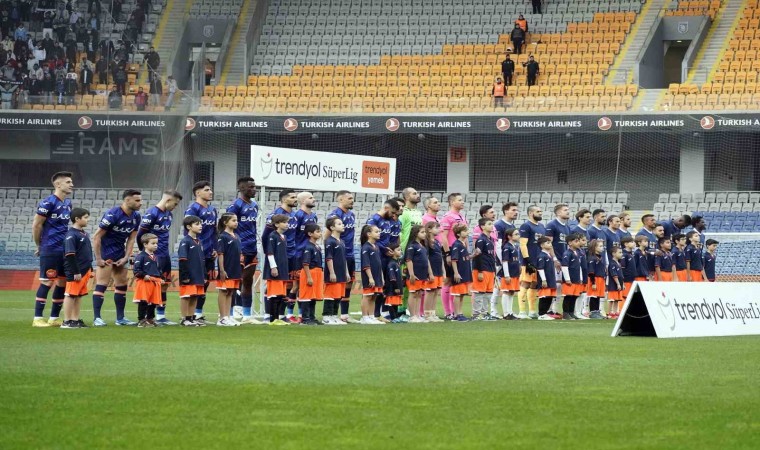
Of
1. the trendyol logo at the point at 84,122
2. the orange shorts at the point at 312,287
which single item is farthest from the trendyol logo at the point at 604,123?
the orange shorts at the point at 312,287

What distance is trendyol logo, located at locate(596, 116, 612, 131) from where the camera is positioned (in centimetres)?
3731

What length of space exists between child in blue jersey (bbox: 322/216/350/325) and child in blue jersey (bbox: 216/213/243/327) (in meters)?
1.35

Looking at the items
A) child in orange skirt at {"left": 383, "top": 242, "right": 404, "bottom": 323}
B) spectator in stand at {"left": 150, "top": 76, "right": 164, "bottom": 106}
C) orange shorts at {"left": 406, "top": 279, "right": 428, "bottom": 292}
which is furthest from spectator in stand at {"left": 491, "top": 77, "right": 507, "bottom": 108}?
child in orange skirt at {"left": 383, "top": 242, "right": 404, "bottom": 323}

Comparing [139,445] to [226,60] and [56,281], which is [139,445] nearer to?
[56,281]

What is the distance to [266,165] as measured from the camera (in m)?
20.1

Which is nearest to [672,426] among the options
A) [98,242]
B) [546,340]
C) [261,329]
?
[546,340]

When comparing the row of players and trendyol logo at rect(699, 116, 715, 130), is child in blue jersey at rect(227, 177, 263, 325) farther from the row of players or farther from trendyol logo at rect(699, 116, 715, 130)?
trendyol logo at rect(699, 116, 715, 130)

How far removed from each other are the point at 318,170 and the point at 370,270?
3.67 meters

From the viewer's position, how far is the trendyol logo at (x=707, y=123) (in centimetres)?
3625

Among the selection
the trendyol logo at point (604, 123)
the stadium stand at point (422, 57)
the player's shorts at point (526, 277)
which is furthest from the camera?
the stadium stand at point (422, 57)

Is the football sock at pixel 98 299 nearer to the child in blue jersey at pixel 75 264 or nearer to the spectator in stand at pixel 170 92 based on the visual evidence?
the child in blue jersey at pixel 75 264

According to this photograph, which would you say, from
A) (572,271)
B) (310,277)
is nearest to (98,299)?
(310,277)

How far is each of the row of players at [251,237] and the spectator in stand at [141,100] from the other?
46.5 feet

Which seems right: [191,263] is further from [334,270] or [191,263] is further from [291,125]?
[291,125]
